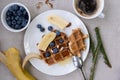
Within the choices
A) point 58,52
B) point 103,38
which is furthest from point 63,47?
point 103,38

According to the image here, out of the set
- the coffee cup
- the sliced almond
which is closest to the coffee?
the coffee cup

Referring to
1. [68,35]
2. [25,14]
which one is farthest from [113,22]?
[25,14]

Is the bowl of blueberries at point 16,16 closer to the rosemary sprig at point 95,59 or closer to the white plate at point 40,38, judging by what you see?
the white plate at point 40,38

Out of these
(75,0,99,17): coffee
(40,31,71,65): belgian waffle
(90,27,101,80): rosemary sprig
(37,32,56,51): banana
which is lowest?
(90,27,101,80): rosemary sprig

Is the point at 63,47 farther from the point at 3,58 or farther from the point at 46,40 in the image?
the point at 3,58

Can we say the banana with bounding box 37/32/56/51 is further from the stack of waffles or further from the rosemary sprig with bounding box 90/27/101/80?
the rosemary sprig with bounding box 90/27/101/80

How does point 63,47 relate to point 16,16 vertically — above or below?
below
